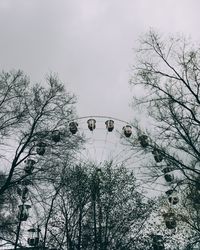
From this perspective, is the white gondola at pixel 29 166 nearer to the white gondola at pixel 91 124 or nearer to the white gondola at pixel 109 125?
the white gondola at pixel 91 124

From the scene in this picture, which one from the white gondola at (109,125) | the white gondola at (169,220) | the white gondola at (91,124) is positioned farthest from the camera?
the white gondola at (109,125)

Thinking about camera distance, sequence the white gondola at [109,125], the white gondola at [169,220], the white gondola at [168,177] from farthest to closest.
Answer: the white gondola at [109,125]
the white gondola at [169,220]
the white gondola at [168,177]

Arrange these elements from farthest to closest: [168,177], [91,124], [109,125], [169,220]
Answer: [109,125]
[91,124]
[169,220]
[168,177]

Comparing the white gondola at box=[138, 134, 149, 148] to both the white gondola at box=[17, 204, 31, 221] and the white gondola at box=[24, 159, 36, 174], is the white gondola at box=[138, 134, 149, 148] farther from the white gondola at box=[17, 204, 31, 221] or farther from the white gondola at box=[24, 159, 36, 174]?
the white gondola at box=[17, 204, 31, 221]

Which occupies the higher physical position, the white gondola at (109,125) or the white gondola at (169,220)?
the white gondola at (109,125)

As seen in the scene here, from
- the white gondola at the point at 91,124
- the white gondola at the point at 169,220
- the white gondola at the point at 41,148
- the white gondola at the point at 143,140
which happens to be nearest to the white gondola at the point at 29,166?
the white gondola at the point at 41,148

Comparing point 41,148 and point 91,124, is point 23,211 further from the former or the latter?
point 91,124

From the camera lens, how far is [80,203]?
20.4 meters

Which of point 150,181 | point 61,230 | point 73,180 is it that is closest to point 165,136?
point 150,181

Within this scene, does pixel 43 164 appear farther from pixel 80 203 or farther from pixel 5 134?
pixel 80 203

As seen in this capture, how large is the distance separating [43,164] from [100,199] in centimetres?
725

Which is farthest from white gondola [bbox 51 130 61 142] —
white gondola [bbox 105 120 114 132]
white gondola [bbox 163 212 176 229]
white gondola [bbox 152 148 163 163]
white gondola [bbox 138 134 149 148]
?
white gondola [bbox 163 212 176 229]

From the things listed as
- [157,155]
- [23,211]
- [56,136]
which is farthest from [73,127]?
[157,155]

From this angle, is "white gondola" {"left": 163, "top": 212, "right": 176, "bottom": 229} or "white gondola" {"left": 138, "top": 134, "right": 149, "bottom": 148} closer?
"white gondola" {"left": 138, "top": 134, "right": 149, "bottom": 148}
